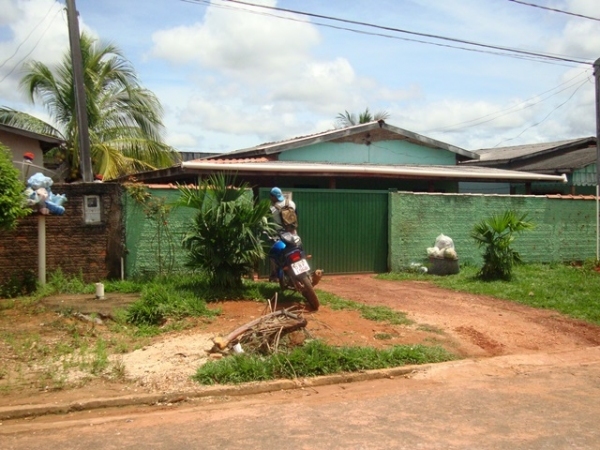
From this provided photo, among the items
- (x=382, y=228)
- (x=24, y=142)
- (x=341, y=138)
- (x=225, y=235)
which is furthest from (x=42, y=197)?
(x=341, y=138)

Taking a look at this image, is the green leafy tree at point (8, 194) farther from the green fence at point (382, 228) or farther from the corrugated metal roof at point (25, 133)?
the corrugated metal roof at point (25, 133)

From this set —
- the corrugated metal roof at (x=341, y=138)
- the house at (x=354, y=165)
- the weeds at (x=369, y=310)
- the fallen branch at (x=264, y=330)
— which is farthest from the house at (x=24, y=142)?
the fallen branch at (x=264, y=330)

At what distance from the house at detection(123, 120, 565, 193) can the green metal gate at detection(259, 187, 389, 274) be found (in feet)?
3.12

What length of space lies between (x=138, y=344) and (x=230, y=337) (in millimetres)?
1241

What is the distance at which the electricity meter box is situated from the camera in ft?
34.4

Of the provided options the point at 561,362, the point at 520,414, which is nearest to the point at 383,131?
the point at 561,362

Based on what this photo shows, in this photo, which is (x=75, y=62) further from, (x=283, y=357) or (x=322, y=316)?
(x=283, y=357)

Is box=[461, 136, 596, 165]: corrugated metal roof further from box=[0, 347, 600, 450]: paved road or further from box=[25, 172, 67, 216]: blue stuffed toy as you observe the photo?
box=[0, 347, 600, 450]: paved road

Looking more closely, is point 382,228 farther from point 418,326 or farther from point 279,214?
point 418,326

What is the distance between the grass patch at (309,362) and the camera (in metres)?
6.08

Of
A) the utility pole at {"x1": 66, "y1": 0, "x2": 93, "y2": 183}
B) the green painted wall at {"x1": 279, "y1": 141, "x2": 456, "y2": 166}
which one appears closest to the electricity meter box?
the utility pole at {"x1": 66, "y1": 0, "x2": 93, "y2": 183}

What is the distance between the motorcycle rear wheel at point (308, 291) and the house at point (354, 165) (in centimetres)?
362

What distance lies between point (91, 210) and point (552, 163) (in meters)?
17.8

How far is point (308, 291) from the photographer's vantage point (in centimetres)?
852
